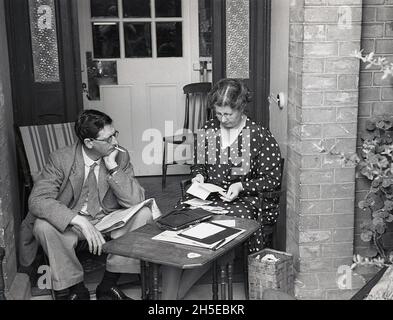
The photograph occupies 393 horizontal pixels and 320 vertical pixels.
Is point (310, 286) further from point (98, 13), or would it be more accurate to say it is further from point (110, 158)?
point (98, 13)

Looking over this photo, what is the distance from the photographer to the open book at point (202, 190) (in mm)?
3338

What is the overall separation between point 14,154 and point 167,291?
159 centimetres

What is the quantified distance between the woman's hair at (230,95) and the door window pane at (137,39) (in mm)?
2036

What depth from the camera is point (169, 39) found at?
17.7 feet

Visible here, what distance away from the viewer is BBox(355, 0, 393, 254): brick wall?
3.17 meters

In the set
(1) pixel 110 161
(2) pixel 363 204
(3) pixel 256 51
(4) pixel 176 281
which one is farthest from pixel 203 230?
(3) pixel 256 51

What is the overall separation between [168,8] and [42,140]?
192cm

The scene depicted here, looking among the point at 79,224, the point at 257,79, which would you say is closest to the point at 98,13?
the point at 257,79

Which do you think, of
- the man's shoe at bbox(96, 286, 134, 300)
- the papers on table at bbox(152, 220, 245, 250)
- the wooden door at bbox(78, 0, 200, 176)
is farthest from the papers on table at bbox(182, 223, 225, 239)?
the wooden door at bbox(78, 0, 200, 176)

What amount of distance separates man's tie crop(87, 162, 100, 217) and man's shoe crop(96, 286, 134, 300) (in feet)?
1.41

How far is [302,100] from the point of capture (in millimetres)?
3152

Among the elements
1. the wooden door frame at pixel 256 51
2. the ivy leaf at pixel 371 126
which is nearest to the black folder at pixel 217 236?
the ivy leaf at pixel 371 126

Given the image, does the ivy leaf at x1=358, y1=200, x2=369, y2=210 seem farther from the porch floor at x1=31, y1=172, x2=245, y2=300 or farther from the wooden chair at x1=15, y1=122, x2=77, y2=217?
the wooden chair at x1=15, y1=122, x2=77, y2=217

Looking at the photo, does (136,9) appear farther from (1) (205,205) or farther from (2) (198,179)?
(1) (205,205)
